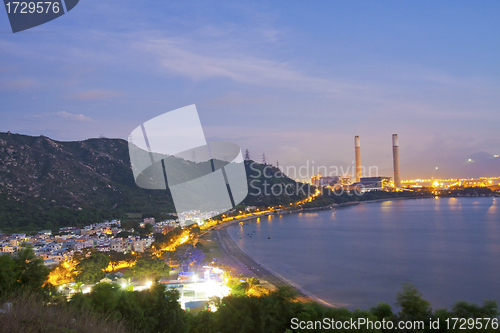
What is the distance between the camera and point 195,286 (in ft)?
13.4

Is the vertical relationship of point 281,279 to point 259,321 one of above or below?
below

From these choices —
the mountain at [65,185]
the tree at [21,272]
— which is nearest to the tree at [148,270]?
the tree at [21,272]

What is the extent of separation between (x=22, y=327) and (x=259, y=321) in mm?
1453

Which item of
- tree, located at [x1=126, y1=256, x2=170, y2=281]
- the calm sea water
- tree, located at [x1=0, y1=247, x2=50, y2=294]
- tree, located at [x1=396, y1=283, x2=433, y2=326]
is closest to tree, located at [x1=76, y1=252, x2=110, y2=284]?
tree, located at [x1=126, y1=256, x2=170, y2=281]

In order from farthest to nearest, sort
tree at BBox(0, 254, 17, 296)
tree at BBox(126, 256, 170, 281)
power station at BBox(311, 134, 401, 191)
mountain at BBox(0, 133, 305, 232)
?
power station at BBox(311, 134, 401, 191), mountain at BBox(0, 133, 305, 232), tree at BBox(126, 256, 170, 281), tree at BBox(0, 254, 17, 296)

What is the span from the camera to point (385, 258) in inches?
257

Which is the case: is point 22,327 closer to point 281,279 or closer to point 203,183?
point 281,279

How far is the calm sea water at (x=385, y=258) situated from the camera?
14.6ft

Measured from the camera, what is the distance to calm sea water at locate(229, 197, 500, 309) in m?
4.45

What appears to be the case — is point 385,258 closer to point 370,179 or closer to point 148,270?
point 148,270

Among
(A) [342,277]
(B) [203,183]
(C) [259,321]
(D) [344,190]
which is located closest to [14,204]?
(B) [203,183]

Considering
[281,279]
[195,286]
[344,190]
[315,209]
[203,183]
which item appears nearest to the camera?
[195,286]

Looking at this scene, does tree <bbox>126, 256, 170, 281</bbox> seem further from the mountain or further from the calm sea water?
the mountain

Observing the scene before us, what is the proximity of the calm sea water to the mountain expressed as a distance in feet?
15.1
